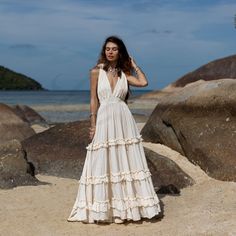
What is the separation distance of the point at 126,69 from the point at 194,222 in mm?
1770

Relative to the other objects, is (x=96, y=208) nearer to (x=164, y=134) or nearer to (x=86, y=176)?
(x=86, y=176)

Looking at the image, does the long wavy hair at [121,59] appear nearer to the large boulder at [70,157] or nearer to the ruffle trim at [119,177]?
the ruffle trim at [119,177]

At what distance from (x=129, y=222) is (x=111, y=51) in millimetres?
1835

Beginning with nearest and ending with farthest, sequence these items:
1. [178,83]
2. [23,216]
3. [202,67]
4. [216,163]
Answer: [23,216] < [216,163] < [202,67] < [178,83]

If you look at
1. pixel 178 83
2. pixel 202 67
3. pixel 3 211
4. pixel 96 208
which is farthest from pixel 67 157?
pixel 178 83

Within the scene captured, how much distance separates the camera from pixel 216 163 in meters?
8.75

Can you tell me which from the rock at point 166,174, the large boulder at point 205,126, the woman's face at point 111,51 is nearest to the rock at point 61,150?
the rock at point 166,174

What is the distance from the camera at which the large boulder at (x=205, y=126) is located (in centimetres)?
870

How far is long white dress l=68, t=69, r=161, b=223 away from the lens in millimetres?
6273

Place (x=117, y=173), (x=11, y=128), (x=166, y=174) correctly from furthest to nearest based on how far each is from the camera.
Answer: (x=11, y=128)
(x=166, y=174)
(x=117, y=173)

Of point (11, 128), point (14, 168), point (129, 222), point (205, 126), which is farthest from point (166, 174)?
point (11, 128)

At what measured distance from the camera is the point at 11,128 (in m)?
13.4

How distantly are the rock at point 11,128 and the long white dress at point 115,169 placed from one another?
22.2 ft

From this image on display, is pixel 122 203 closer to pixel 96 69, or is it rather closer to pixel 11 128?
pixel 96 69
